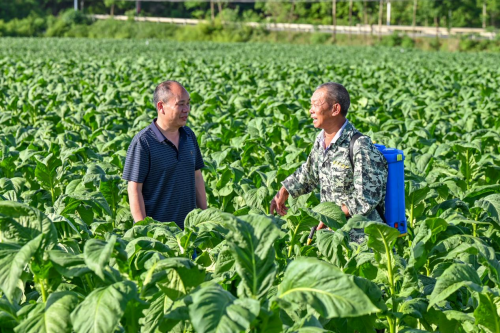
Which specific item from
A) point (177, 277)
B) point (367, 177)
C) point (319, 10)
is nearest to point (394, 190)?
point (367, 177)

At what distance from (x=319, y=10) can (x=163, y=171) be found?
341 feet

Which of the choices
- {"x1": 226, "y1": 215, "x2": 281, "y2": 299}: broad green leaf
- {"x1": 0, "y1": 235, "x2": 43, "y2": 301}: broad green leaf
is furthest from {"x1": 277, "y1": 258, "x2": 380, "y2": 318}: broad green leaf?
{"x1": 0, "y1": 235, "x2": 43, "y2": 301}: broad green leaf

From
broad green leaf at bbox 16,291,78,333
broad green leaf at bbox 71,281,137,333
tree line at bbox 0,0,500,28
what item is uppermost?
tree line at bbox 0,0,500,28

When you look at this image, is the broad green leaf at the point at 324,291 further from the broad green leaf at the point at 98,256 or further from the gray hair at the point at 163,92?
the gray hair at the point at 163,92

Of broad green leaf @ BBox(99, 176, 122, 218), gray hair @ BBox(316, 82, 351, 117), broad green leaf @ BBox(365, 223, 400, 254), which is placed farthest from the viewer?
broad green leaf @ BBox(99, 176, 122, 218)

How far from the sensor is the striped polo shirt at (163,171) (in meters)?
5.02

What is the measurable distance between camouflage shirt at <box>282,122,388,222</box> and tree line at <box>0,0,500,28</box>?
74.7 meters

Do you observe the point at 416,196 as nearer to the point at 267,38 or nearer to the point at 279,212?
the point at 279,212

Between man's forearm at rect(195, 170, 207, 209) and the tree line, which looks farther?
the tree line

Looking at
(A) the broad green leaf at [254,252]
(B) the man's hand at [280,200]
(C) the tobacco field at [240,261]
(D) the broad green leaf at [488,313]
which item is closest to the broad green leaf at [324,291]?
(C) the tobacco field at [240,261]

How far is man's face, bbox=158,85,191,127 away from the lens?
489 cm

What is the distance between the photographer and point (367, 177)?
4.60m

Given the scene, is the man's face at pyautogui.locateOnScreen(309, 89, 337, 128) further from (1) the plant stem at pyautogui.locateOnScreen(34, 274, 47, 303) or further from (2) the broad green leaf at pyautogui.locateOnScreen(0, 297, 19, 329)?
(2) the broad green leaf at pyautogui.locateOnScreen(0, 297, 19, 329)

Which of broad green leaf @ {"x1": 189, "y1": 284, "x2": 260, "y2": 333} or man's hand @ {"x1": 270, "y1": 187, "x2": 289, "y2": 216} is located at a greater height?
broad green leaf @ {"x1": 189, "y1": 284, "x2": 260, "y2": 333}
